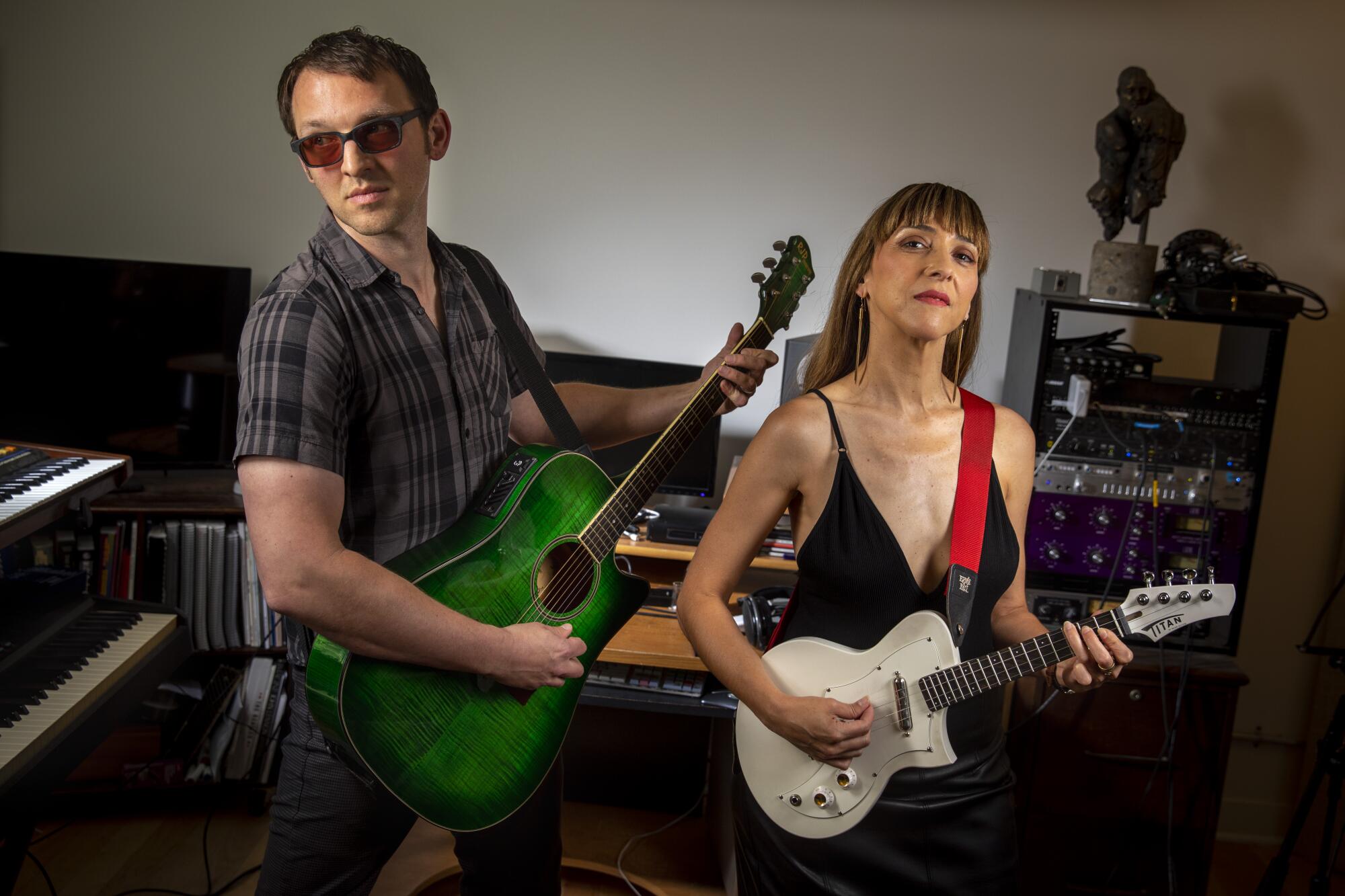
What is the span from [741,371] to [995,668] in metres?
0.56

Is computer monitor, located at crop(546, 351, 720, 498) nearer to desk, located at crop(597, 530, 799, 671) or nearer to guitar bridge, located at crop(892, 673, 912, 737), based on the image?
desk, located at crop(597, 530, 799, 671)

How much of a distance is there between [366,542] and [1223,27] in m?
2.80

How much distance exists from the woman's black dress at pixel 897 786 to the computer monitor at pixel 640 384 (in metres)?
1.42

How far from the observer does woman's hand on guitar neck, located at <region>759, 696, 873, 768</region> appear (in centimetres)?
142

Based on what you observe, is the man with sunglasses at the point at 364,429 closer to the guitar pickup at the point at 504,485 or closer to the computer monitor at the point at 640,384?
the guitar pickup at the point at 504,485

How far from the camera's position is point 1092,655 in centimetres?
137

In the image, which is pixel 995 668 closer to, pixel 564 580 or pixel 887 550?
pixel 887 550

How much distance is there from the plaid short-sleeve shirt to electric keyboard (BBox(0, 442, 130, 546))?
0.59 m

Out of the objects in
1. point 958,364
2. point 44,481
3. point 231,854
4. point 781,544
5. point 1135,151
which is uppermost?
point 1135,151

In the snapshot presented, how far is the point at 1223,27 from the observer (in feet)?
9.73

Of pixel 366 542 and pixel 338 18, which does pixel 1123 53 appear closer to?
pixel 338 18

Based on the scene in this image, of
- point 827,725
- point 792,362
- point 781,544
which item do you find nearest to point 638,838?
point 781,544

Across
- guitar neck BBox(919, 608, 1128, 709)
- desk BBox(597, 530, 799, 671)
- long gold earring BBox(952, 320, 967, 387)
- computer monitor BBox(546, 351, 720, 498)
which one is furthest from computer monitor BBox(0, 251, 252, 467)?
guitar neck BBox(919, 608, 1128, 709)

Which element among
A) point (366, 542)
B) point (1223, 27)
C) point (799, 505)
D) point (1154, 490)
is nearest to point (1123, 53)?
point (1223, 27)
